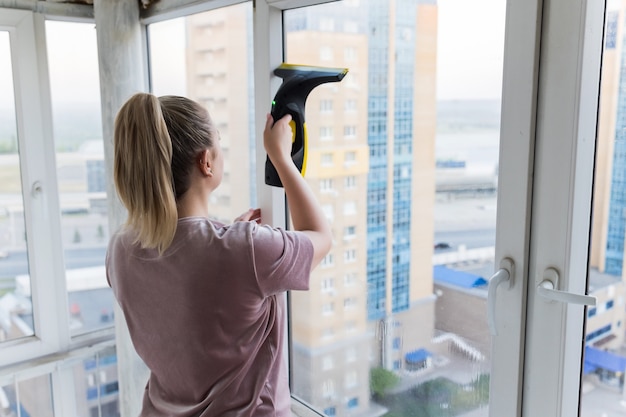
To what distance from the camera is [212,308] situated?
1033 millimetres

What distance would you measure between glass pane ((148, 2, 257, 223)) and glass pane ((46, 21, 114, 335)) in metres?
0.34

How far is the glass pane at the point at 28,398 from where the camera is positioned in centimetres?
208

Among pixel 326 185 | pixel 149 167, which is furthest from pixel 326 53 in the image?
pixel 149 167

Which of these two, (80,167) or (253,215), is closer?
(253,215)

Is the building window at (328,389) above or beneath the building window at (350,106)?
beneath

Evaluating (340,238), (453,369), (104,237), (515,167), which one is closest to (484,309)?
(453,369)

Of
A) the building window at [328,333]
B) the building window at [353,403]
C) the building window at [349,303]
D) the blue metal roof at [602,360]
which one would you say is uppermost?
the blue metal roof at [602,360]

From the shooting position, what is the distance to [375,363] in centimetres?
147

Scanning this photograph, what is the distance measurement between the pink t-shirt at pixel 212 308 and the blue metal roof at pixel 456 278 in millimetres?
336

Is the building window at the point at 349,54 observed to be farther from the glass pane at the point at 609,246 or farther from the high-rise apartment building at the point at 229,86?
the glass pane at the point at 609,246

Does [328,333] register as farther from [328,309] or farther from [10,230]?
[10,230]

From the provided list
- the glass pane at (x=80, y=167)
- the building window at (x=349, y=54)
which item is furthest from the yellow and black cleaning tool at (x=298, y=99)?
Answer: the glass pane at (x=80, y=167)

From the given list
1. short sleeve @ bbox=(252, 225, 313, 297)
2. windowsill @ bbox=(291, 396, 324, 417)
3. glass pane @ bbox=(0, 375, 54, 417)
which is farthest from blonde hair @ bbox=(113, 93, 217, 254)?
glass pane @ bbox=(0, 375, 54, 417)

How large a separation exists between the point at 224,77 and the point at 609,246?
4.23 feet
